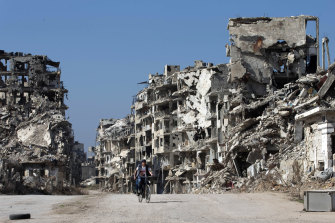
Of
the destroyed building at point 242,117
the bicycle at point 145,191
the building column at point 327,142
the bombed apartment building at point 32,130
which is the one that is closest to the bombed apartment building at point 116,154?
the destroyed building at point 242,117

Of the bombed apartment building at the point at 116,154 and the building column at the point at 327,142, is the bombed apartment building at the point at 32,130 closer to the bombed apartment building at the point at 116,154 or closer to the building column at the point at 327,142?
the bombed apartment building at the point at 116,154

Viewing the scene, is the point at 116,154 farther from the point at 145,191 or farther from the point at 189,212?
the point at 189,212

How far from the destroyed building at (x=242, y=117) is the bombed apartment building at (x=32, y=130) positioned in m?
14.4

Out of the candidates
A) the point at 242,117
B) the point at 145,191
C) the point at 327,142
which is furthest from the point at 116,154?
the point at 145,191

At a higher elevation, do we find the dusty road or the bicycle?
the bicycle

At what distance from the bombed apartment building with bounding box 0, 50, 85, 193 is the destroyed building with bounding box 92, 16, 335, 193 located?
1435cm

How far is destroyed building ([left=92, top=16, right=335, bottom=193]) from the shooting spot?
Result: 35.6 metres

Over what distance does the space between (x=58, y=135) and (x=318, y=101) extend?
41745mm

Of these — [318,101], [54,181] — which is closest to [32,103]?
[54,181]

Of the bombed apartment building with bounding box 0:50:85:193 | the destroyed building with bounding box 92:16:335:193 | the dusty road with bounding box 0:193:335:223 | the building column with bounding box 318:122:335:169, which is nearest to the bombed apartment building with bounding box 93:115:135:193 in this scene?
the destroyed building with bounding box 92:16:335:193

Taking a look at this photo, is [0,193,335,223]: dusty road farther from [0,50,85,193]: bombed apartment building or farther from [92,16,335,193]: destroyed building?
[0,50,85,193]: bombed apartment building

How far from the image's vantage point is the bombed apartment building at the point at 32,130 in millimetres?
56250

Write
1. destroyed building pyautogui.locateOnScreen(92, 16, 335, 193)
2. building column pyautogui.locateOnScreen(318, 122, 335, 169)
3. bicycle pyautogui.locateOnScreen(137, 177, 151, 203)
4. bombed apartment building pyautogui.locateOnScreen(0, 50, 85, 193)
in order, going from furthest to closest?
bombed apartment building pyautogui.locateOnScreen(0, 50, 85, 193)
destroyed building pyautogui.locateOnScreen(92, 16, 335, 193)
building column pyautogui.locateOnScreen(318, 122, 335, 169)
bicycle pyautogui.locateOnScreen(137, 177, 151, 203)

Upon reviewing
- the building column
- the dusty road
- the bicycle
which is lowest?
the dusty road
